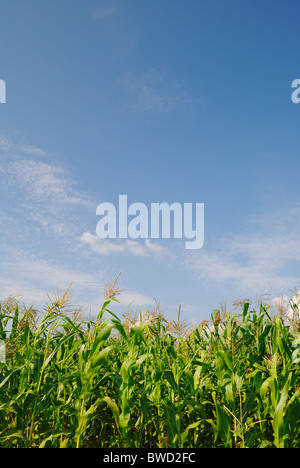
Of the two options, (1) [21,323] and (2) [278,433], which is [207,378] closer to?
(2) [278,433]

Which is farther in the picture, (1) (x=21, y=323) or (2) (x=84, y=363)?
(1) (x=21, y=323)

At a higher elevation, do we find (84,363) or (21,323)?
(21,323)

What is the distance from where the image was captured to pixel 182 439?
3.50m

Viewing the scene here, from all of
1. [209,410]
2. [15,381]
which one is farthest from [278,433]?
[15,381]

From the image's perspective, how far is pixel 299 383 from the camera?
4527mm
